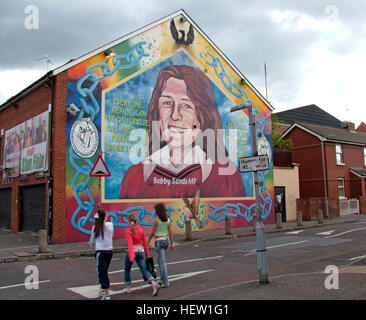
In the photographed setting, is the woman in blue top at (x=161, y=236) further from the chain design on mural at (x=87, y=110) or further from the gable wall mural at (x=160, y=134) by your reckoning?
the chain design on mural at (x=87, y=110)

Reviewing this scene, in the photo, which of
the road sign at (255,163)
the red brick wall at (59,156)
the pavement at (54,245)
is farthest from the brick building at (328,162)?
the road sign at (255,163)

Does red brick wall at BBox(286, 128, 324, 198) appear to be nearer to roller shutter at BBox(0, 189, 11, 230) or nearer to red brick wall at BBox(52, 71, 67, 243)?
red brick wall at BBox(52, 71, 67, 243)

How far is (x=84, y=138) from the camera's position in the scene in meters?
15.6

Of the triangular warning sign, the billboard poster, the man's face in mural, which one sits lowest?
the triangular warning sign

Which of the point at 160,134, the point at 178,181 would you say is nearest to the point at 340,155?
the point at 178,181

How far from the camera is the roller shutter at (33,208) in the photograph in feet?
53.2

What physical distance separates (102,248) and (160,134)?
11440mm

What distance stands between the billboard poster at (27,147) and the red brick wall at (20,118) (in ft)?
0.96

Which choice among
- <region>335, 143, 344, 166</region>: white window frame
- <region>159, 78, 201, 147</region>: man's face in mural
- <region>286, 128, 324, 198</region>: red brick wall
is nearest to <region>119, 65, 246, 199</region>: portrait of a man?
<region>159, 78, 201, 147</region>: man's face in mural

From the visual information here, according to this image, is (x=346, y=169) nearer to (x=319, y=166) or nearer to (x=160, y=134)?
(x=319, y=166)

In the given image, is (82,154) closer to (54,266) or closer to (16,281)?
(54,266)

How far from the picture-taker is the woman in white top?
6746mm

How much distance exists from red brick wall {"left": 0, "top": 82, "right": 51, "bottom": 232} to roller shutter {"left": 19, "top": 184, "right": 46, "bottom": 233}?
0.26m

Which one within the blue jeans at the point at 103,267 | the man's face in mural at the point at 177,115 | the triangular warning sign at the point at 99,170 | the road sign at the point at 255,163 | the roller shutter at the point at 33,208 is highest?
the man's face in mural at the point at 177,115
